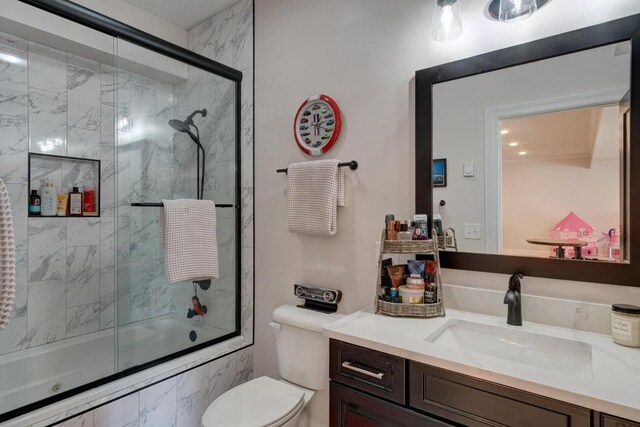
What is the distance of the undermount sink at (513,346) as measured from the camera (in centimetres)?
105

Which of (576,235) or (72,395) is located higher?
(576,235)

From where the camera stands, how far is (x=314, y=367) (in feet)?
5.40

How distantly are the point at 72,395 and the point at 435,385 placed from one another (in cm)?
158

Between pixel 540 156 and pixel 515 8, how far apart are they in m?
0.56

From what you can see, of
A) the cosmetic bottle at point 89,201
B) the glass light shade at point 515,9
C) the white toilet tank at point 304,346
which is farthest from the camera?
the cosmetic bottle at point 89,201

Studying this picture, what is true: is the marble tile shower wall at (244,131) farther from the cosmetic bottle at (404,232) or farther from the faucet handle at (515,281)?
the faucet handle at (515,281)

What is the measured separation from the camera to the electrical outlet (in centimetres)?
141

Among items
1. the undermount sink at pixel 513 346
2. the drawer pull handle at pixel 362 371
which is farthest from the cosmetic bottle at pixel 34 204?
the undermount sink at pixel 513 346

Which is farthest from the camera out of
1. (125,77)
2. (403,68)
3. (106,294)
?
(106,294)

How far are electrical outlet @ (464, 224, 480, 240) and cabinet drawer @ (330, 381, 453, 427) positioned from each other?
74cm

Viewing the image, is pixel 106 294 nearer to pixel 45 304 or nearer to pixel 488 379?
pixel 45 304

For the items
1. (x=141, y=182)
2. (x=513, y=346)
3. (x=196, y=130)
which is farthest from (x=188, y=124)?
(x=513, y=346)

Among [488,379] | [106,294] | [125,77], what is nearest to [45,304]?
[106,294]

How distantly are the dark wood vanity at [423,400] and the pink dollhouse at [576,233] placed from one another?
62 cm
